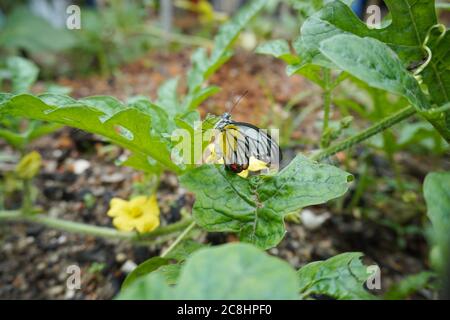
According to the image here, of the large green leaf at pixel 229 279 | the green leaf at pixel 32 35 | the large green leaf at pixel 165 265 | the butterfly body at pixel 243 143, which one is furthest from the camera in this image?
the green leaf at pixel 32 35

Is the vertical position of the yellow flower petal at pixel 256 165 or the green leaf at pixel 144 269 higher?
the yellow flower petal at pixel 256 165

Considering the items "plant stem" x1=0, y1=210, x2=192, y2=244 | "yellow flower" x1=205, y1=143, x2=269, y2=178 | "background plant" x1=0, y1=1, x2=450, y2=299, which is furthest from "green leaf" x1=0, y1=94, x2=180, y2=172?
"plant stem" x1=0, y1=210, x2=192, y2=244

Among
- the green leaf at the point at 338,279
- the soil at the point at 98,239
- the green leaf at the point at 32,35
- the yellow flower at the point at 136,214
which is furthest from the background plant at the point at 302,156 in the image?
the green leaf at the point at 32,35

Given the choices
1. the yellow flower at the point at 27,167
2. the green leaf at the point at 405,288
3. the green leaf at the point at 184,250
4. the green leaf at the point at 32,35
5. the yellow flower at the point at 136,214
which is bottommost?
the green leaf at the point at 405,288

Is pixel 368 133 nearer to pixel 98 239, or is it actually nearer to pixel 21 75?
pixel 98 239

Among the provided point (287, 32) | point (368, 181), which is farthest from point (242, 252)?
point (287, 32)

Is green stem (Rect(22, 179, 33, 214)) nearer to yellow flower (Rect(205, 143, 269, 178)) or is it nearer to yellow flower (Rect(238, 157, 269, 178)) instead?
yellow flower (Rect(205, 143, 269, 178))

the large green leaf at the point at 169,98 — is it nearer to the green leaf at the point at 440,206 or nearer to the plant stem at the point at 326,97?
the plant stem at the point at 326,97

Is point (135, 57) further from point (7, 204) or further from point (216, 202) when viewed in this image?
point (216, 202)

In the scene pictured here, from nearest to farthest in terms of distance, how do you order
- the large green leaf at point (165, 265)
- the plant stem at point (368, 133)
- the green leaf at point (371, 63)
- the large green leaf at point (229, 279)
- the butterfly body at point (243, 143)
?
the large green leaf at point (229, 279) → the green leaf at point (371, 63) → the large green leaf at point (165, 265) → the butterfly body at point (243, 143) → the plant stem at point (368, 133)
